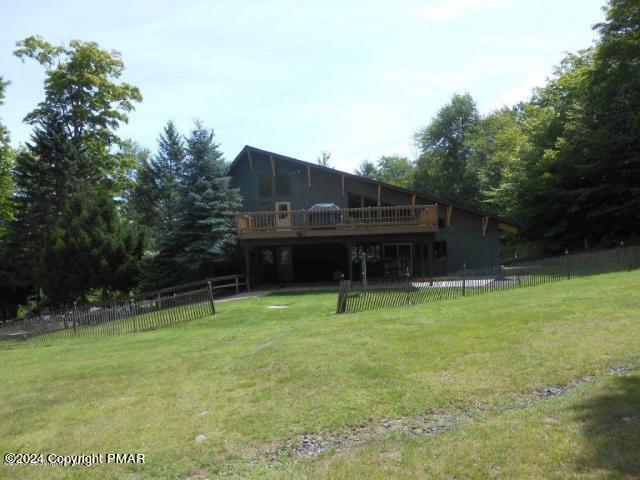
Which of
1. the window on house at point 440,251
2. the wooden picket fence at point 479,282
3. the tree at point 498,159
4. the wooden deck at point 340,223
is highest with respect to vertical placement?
the tree at point 498,159

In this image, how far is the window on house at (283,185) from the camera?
28.6 m

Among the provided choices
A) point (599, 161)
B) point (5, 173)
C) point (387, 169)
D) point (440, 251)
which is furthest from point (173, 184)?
point (387, 169)

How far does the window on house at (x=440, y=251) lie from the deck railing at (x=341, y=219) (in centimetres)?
340

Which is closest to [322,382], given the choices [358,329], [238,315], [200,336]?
[358,329]

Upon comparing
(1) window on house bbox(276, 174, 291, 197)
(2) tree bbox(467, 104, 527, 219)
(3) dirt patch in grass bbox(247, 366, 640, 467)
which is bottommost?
(3) dirt patch in grass bbox(247, 366, 640, 467)

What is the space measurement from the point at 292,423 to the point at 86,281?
23112 millimetres

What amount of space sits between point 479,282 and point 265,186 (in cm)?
1492

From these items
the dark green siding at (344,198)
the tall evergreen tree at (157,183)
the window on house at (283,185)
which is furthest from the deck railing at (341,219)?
the tall evergreen tree at (157,183)

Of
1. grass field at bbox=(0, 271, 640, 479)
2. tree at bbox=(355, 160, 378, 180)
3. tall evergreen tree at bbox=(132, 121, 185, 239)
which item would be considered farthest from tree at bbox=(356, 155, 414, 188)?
grass field at bbox=(0, 271, 640, 479)

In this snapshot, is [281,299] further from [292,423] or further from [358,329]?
[292,423]

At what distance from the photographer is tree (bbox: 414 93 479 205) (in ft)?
183

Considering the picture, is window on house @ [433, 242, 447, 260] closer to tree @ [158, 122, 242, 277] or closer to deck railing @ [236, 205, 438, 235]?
deck railing @ [236, 205, 438, 235]

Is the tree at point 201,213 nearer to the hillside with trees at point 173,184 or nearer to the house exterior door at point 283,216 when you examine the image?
the hillside with trees at point 173,184

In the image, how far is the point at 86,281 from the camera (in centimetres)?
2595
